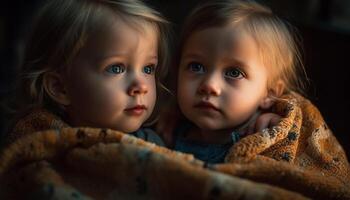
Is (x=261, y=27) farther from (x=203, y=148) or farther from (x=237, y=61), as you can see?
(x=203, y=148)

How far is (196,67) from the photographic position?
1.23m

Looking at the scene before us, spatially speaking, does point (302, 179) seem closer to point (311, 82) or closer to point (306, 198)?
point (306, 198)

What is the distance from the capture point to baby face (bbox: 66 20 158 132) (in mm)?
1115

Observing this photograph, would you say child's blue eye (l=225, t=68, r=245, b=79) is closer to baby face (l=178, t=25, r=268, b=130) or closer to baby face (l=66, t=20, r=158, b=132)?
baby face (l=178, t=25, r=268, b=130)

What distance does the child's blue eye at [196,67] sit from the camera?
1.22m

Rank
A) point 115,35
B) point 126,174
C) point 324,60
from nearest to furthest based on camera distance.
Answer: point 126,174 → point 115,35 → point 324,60

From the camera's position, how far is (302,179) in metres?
0.97

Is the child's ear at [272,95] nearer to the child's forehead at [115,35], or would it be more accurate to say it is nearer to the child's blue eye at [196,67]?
the child's blue eye at [196,67]

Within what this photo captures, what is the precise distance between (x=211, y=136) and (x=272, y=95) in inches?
6.9

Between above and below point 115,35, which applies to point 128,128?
below

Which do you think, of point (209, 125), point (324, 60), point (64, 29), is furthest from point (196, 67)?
point (324, 60)

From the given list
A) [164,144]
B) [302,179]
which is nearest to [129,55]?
[164,144]

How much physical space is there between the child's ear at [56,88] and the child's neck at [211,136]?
33 centimetres

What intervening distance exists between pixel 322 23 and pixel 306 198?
831 mm
